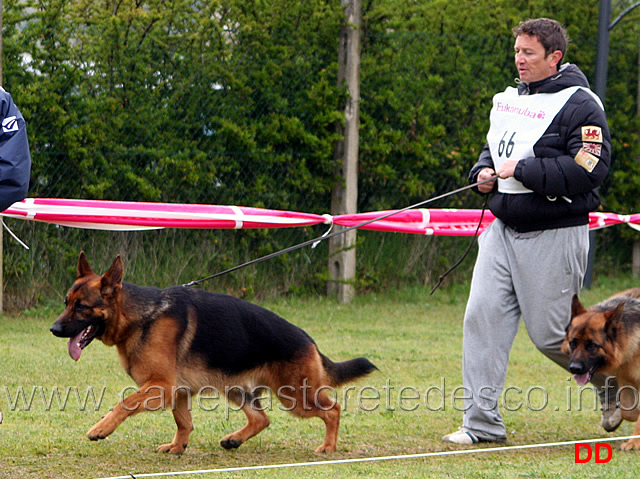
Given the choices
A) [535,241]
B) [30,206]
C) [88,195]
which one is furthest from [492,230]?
[88,195]

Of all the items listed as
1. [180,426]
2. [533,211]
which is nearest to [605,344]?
[533,211]

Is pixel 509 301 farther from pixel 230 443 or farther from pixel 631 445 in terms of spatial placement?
pixel 230 443

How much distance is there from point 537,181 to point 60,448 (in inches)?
111

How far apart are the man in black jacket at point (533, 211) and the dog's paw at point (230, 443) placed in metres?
1.16

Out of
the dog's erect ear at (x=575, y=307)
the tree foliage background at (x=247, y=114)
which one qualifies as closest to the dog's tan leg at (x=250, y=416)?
the dog's erect ear at (x=575, y=307)

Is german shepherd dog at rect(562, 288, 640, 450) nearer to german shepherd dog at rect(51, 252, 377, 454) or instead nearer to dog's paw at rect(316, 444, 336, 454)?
german shepherd dog at rect(51, 252, 377, 454)

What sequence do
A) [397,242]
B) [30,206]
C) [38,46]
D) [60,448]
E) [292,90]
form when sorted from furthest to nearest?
1. [397,242]
2. [292,90]
3. [38,46]
4. [30,206]
5. [60,448]

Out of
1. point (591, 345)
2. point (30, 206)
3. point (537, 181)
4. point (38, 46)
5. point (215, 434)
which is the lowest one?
point (215, 434)

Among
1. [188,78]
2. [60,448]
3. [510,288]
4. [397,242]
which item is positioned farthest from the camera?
[397,242]

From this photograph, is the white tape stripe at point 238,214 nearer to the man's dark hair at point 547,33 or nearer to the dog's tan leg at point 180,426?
the dog's tan leg at point 180,426

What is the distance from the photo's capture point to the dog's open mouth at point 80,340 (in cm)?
457

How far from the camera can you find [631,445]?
5.04 metres

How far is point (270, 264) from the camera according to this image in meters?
10.1

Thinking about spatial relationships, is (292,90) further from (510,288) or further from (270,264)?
(510,288)
